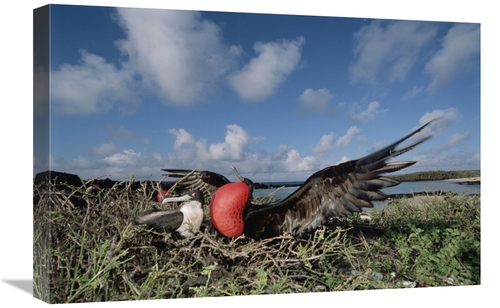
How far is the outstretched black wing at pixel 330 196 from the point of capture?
15.7ft

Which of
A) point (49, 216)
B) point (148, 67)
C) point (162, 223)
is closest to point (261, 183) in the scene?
point (162, 223)

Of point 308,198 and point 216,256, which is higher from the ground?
point 308,198

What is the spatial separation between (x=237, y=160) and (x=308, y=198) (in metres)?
0.53

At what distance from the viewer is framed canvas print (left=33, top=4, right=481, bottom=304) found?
456cm

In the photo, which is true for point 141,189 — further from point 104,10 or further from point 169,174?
point 104,10

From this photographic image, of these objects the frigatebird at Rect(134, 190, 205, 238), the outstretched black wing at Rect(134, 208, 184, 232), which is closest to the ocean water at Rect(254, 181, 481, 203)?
the frigatebird at Rect(134, 190, 205, 238)

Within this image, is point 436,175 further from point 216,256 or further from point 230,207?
point 216,256

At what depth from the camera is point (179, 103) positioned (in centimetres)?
481

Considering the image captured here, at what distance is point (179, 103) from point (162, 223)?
78 centimetres

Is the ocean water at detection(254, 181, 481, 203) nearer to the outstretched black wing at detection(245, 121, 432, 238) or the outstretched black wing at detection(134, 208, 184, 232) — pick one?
the outstretched black wing at detection(245, 121, 432, 238)

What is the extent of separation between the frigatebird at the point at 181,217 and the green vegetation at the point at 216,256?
6 cm

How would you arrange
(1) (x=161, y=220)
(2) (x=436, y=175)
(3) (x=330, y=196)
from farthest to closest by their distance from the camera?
1. (2) (x=436, y=175)
2. (3) (x=330, y=196)
3. (1) (x=161, y=220)

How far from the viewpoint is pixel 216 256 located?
15.8 feet

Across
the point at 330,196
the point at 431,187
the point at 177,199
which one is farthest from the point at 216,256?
the point at 431,187
